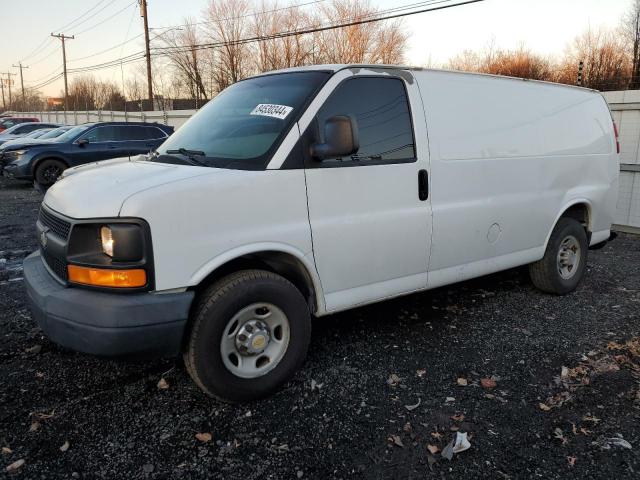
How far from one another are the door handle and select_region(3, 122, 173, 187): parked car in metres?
10.5

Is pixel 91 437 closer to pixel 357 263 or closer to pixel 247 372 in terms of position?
pixel 247 372

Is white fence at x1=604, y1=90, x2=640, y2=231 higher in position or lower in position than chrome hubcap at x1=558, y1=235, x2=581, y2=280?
higher

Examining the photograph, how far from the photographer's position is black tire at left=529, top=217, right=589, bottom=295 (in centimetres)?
500

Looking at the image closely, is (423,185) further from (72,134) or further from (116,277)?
(72,134)

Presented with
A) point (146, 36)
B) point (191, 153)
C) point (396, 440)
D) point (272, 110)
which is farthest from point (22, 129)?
point (396, 440)

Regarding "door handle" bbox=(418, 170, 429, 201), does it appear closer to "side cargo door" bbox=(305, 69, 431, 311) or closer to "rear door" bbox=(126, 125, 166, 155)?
"side cargo door" bbox=(305, 69, 431, 311)

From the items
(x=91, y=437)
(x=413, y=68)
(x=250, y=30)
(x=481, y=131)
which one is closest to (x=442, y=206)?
(x=481, y=131)

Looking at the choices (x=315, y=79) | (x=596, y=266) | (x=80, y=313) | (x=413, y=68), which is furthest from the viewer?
(x=596, y=266)

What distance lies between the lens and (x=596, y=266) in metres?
6.48

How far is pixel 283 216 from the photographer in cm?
306

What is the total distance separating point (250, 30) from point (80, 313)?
39.3 metres

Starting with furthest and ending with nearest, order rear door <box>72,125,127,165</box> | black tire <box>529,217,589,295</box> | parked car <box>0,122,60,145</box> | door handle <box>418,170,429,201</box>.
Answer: parked car <box>0,122,60,145</box> → rear door <box>72,125,127,165</box> → black tire <box>529,217,589,295</box> → door handle <box>418,170,429,201</box>

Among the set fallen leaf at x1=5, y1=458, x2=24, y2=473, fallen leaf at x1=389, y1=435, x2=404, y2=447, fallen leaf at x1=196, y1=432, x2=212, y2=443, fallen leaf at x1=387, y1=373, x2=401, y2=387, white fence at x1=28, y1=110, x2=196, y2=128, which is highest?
white fence at x1=28, y1=110, x2=196, y2=128

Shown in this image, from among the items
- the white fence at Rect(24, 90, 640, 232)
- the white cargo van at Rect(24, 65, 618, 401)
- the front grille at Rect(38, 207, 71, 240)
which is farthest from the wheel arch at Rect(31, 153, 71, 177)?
the white fence at Rect(24, 90, 640, 232)
